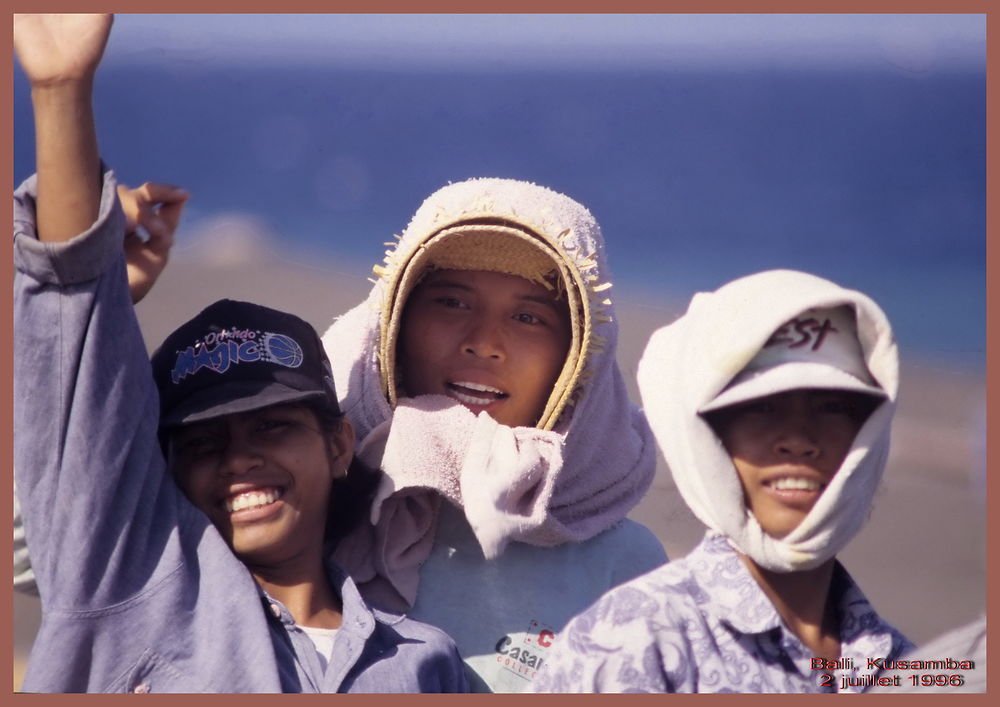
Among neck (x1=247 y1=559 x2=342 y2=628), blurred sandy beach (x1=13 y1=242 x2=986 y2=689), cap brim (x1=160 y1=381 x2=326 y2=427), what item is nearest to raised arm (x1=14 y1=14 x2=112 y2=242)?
cap brim (x1=160 y1=381 x2=326 y2=427)

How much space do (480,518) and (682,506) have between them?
102 cm

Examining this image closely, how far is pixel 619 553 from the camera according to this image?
11.1 feet

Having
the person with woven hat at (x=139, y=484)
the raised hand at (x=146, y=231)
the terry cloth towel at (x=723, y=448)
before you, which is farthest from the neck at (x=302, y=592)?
the terry cloth towel at (x=723, y=448)

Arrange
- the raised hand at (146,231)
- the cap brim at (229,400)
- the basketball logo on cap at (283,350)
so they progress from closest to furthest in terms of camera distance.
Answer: the cap brim at (229,400) → the basketball logo on cap at (283,350) → the raised hand at (146,231)

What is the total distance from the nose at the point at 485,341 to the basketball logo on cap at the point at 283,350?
0.41 meters

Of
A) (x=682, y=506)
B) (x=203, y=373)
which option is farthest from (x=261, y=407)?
(x=682, y=506)

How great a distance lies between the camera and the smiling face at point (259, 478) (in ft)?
9.37

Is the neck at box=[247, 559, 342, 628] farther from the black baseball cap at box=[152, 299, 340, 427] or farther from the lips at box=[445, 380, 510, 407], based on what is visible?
the lips at box=[445, 380, 510, 407]

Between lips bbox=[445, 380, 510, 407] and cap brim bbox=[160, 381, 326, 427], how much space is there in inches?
17.9

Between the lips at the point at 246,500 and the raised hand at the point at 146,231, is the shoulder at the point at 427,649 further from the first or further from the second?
the raised hand at the point at 146,231

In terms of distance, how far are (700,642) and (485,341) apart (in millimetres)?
969

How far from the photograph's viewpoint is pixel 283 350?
2.99m

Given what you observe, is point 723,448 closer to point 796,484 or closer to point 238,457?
point 796,484

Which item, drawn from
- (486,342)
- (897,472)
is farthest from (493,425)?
(897,472)
